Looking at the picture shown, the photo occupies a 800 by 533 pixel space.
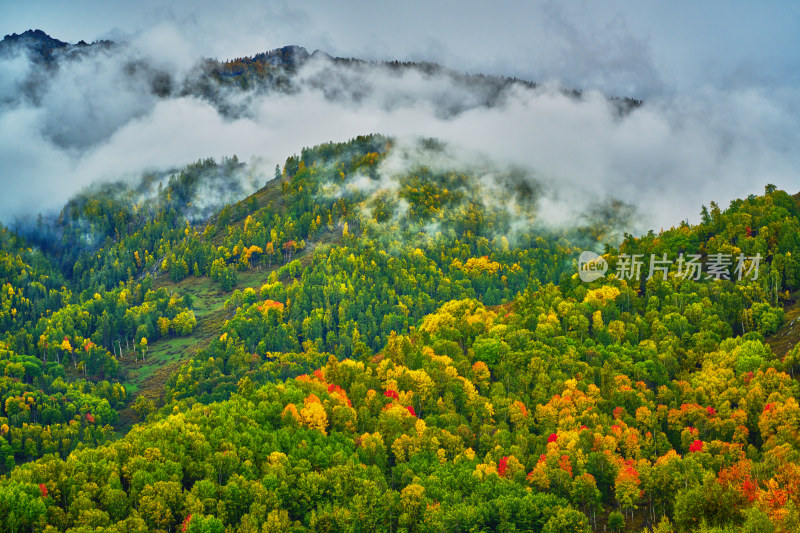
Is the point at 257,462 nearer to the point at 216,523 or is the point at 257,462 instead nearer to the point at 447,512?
the point at 216,523

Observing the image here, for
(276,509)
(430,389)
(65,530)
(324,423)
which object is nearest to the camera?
(65,530)

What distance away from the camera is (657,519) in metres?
121

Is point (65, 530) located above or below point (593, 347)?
below

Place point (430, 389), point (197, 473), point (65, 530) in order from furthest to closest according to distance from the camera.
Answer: point (430, 389), point (197, 473), point (65, 530)

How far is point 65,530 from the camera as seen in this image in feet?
384

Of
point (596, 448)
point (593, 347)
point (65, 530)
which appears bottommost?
point (65, 530)

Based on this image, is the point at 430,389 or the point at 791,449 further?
the point at 430,389

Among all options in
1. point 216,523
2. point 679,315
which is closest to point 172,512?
point 216,523

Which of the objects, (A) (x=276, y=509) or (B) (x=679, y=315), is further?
(B) (x=679, y=315)

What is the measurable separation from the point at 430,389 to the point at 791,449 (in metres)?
79.6

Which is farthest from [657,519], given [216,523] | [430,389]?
[216,523]

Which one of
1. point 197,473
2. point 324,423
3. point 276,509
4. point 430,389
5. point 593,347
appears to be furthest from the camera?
point 593,347

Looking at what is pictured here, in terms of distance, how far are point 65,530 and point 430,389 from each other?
85.1m

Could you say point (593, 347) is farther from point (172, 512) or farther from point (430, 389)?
point (172, 512)
